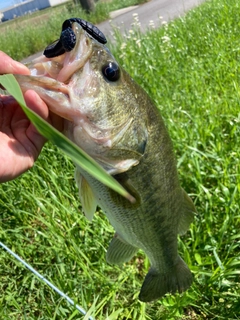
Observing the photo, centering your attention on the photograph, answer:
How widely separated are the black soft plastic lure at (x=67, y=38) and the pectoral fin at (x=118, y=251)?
823 millimetres

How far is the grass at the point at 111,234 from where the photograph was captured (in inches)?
84.3

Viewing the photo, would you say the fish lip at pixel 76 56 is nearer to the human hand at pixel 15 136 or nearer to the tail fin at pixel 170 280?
the human hand at pixel 15 136

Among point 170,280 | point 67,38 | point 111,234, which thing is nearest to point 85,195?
point 67,38

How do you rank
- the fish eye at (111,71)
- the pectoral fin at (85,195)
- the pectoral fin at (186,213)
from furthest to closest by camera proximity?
the pectoral fin at (186,213) < the pectoral fin at (85,195) < the fish eye at (111,71)

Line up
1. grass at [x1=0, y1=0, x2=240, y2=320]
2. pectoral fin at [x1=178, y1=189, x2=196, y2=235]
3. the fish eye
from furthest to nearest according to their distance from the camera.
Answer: grass at [x1=0, y1=0, x2=240, y2=320] < pectoral fin at [x1=178, y1=189, x2=196, y2=235] < the fish eye

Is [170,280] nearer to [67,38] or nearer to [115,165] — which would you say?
[115,165]

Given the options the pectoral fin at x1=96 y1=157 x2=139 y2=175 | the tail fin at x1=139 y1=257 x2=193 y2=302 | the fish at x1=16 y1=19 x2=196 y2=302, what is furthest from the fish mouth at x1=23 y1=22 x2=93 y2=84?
the tail fin at x1=139 y1=257 x2=193 y2=302

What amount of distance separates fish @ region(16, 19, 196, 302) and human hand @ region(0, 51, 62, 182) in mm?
58

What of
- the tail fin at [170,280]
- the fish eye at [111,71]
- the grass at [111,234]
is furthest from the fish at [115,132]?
the grass at [111,234]

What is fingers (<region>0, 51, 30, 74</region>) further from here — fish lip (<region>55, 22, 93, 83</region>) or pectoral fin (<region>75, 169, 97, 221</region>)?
pectoral fin (<region>75, 169, 97, 221</region>)

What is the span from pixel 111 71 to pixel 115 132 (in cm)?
19

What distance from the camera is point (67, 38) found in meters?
1.13

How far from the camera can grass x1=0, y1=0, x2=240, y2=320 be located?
7.02 feet

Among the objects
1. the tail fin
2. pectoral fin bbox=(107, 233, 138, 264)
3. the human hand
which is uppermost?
the human hand
